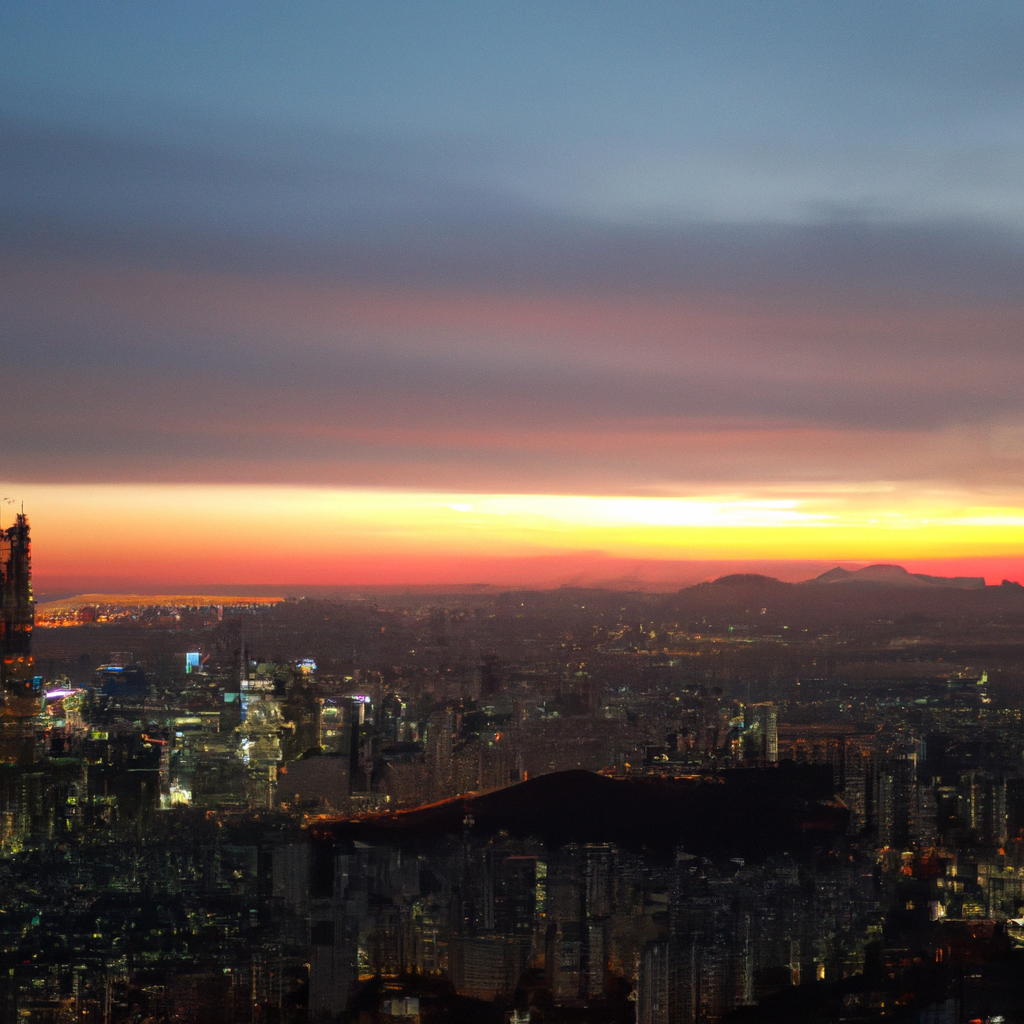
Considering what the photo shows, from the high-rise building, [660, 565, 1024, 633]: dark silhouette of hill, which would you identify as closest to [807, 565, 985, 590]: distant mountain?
[660, 565, 1024, 633]: dark silhouette of hill

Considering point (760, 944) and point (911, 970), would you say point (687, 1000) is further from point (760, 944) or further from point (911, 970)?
point (911, 970)

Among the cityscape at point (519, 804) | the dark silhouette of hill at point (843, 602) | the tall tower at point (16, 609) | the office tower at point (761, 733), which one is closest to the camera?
the cityscape at point (519, 804)

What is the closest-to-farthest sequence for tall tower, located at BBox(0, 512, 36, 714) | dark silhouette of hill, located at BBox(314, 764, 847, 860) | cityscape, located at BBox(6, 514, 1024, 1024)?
cityscape, located at BBox(6, 514, 1024, 1024)
dark silhouette of hill, located at BBox(314, 764, 847, 860)
tall tower, located at BBox(0, 512, 36, 714)

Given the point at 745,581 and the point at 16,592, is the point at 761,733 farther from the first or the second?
the point at 16,592

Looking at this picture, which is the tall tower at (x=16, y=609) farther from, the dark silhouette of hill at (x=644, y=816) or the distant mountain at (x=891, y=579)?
the distant mountain at (x=891, y=579)

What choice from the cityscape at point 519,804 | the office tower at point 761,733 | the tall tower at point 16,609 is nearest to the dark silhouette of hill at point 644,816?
the cityscape at point 519,804

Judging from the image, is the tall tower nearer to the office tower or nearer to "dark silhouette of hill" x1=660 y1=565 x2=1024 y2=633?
"dark silhouette of hill" x1=660 y1=565 x2=1024 y2=633
